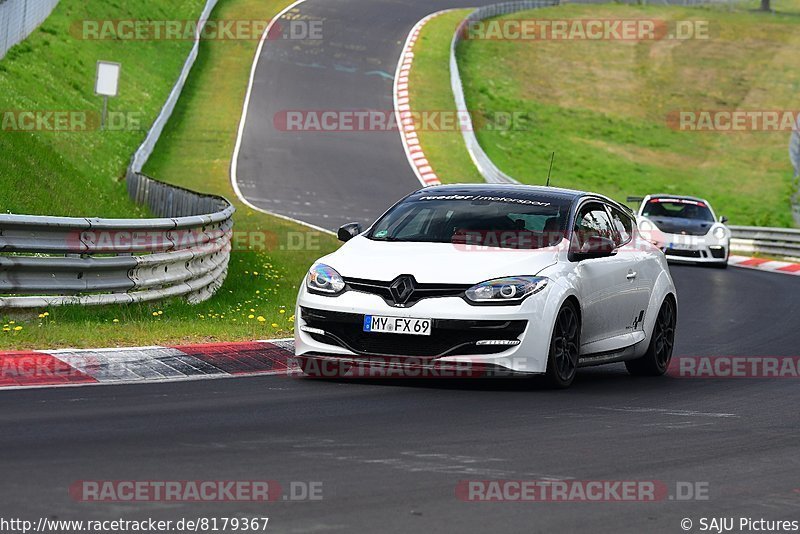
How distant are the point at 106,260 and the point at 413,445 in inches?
240

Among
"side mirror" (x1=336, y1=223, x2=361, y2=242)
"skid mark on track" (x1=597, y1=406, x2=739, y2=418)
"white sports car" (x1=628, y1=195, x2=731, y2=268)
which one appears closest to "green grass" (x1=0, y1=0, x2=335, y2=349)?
"side mirror" (x1=336, y1=223, x2=361, y2=242)

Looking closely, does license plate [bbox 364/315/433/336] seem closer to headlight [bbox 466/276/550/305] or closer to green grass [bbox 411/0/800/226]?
headlight [bbox 466/276/550/305]

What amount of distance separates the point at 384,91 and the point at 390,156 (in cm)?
900

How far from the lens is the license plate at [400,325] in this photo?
10.1m

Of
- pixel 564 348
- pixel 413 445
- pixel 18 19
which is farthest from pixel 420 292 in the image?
pixel 18 19

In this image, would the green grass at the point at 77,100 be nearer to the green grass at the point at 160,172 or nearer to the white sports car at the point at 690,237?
the green grass at the point at 160,172

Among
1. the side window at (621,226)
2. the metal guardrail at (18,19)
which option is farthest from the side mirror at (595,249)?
the metal guardrail at (18,19)

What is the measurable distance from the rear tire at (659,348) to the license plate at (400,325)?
304cm

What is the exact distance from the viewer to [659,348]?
41.5ft

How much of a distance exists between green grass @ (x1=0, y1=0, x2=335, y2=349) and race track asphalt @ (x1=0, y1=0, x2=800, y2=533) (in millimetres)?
2089

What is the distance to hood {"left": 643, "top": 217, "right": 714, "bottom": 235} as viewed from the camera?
28484mm

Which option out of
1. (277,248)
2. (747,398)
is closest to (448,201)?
(747,398)

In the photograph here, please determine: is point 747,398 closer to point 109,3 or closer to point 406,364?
point 406,364

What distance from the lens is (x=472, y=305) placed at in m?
10.1
